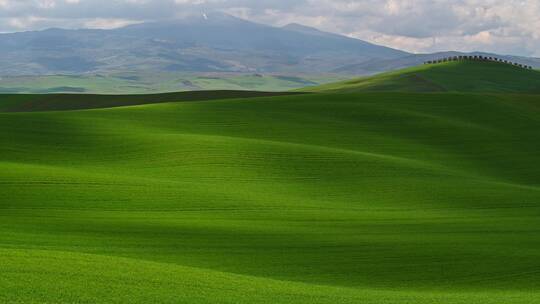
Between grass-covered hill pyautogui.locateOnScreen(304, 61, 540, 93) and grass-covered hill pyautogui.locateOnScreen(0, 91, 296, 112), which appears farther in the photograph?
grass-covered hill pyautogui.locateOnScreen(304, 61, 540, 93)

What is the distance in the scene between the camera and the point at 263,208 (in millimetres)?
29188

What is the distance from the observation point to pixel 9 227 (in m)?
23.3

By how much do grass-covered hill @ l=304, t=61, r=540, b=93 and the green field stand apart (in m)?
49.5

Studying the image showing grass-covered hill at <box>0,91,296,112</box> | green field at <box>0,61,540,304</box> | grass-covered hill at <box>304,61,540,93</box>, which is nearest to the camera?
green field at <box>0,61,540,304</box>

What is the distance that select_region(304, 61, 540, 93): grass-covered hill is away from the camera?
102250 mm

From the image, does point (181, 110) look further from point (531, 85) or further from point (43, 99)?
point (531, 85)

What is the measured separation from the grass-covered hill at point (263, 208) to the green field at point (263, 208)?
0.09 m

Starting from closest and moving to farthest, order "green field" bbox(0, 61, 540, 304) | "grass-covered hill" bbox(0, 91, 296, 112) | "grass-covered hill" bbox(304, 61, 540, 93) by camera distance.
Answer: "green field" bbox(0, 61, 540, 304) < "grass-covered hill" bbox(0, 91, 296, 112) < "grass-covered hill" bbox(304, 61, 540, 93)

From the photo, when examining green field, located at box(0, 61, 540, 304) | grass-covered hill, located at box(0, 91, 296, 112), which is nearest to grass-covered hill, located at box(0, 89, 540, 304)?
green field, located at box(0, 61, 540, 304)

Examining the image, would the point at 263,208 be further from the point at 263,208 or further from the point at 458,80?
the point at 458,80

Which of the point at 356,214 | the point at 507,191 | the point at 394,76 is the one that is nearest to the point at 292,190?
the point at 356,214

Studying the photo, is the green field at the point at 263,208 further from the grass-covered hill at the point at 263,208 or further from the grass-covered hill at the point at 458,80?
the grass-covered hill at the point at 458,80

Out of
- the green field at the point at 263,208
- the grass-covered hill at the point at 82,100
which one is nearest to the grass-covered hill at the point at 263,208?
the green field at the point at 263,208

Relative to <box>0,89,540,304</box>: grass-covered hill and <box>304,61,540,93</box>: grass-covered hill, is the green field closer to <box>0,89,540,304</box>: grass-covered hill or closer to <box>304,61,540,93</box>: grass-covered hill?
<box>0,89,540,304</box>: grass-covered hill
